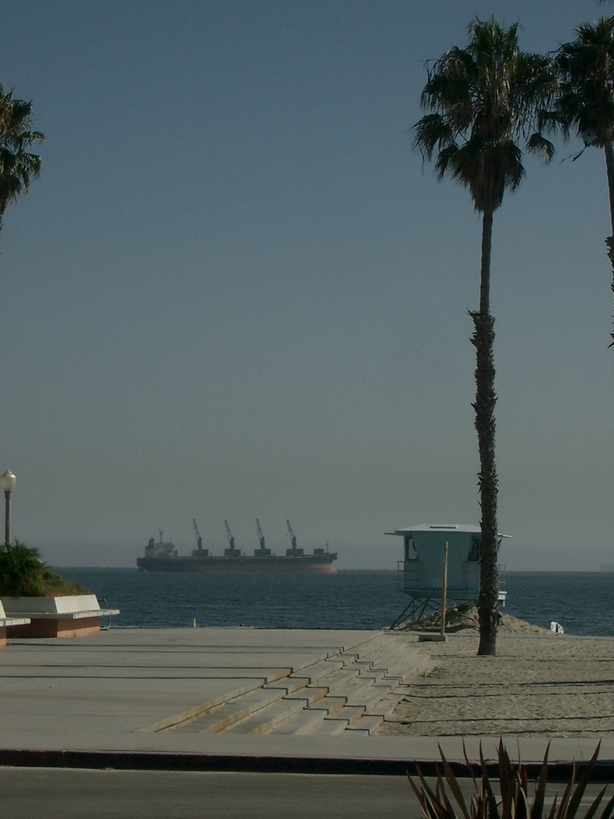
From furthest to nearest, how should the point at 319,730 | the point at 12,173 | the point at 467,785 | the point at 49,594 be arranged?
the point at 12,173
the point at 49,594
the point at 319,730
the point at 467,785

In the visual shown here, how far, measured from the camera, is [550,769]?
31.1 feet

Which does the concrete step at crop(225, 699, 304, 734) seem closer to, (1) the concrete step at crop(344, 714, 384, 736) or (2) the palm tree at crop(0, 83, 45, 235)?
(1) the concrete step at crop(344, 714, 384, 736)

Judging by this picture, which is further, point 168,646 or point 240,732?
point 168,646

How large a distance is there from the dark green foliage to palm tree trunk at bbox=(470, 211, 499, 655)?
33.1ft

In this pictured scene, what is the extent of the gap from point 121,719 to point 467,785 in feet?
14.4

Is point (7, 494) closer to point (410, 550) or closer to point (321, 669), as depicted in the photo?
point (321, 669)

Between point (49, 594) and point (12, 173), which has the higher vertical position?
point (12, 173)

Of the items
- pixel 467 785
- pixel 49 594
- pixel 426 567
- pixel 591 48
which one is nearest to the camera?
pixel 467 785

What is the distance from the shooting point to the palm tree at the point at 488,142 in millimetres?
25328

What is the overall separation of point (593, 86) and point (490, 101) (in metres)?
4.66

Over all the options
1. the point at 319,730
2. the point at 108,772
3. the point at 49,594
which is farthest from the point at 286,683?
the point at 49,594

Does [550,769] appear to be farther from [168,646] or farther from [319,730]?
[168,646]

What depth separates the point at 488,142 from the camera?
25.5 meters

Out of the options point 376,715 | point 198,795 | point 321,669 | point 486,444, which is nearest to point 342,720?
point 376,715
